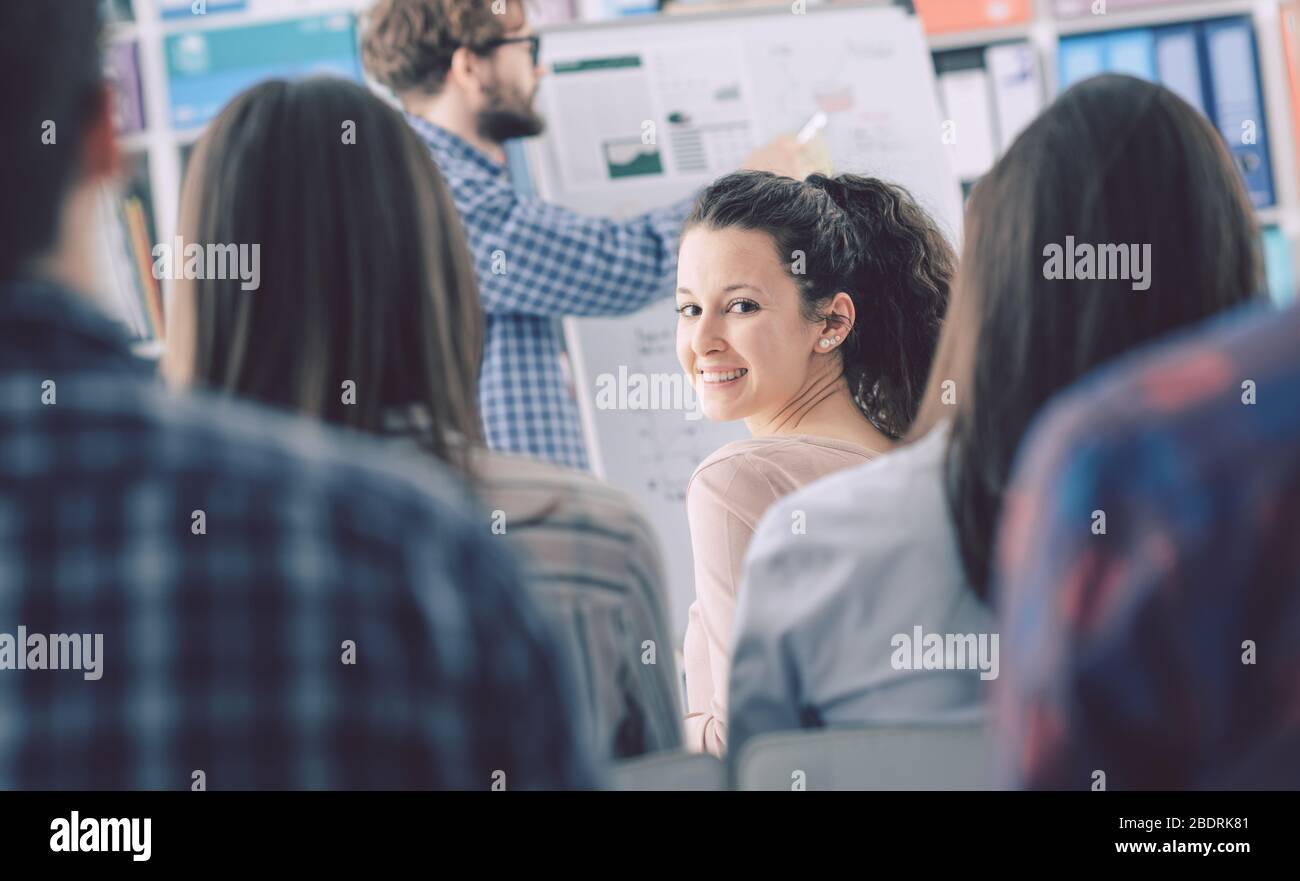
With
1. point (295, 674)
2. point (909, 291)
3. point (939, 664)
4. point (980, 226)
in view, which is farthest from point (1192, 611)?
point (909, 291)

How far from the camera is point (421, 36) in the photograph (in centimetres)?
261

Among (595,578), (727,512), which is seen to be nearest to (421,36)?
(727,512)

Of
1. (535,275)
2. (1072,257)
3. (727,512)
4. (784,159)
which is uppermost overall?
(784,159)

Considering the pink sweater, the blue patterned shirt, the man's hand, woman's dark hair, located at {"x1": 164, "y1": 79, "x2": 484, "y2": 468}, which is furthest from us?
the man's hand

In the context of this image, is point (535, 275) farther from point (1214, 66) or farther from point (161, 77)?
point (1214, 66)

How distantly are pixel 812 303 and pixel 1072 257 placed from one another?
0.79 metres

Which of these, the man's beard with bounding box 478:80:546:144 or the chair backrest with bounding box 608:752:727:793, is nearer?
the chair backrest with bounding box 608:752:727:793

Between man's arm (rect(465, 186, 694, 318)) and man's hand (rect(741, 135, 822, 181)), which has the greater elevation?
man's hand (rect(741, 135, 822, 181))

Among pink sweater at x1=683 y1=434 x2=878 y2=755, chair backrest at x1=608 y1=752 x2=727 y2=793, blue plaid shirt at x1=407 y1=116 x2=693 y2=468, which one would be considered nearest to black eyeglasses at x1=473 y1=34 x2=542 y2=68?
blue plaid shirt at x1=407 y1=116 x2=693 y2=468

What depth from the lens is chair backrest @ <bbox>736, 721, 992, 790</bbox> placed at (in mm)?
1196

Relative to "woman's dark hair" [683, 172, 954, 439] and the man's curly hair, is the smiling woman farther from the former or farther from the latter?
the man's curly hair

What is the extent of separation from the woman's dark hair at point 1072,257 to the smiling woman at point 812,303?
23.9 inches

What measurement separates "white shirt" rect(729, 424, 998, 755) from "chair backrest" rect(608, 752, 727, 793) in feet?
0.24

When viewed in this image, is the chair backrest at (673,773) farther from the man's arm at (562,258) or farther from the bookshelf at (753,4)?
the bookshelf at (753,4)
